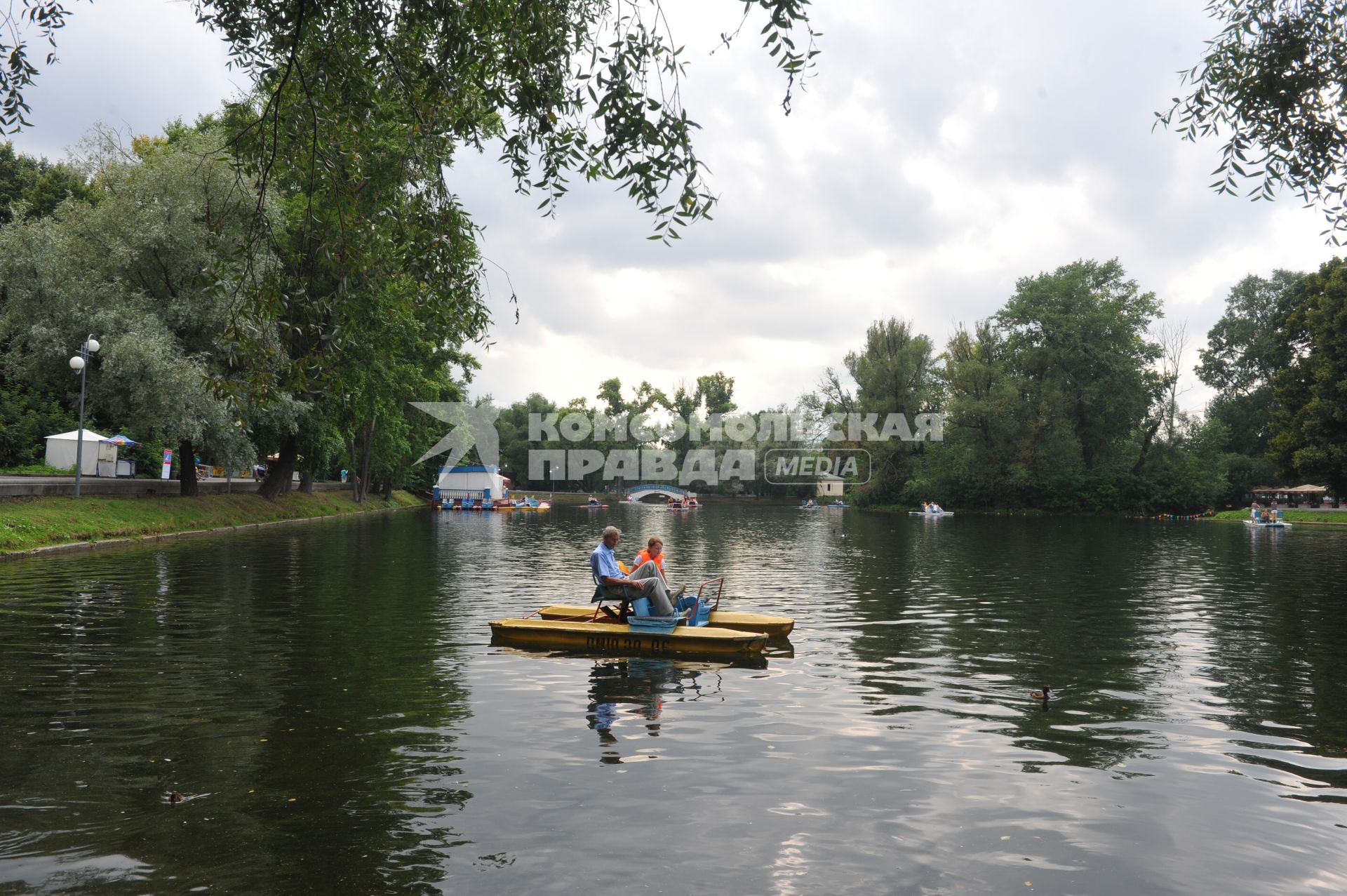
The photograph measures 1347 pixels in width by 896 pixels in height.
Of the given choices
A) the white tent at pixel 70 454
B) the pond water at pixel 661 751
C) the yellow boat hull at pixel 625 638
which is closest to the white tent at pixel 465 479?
the white tent at pixel 70 454

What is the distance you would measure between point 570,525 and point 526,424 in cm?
9431

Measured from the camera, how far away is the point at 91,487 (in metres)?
33.7

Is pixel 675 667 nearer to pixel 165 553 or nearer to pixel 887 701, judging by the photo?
pixel 887 701

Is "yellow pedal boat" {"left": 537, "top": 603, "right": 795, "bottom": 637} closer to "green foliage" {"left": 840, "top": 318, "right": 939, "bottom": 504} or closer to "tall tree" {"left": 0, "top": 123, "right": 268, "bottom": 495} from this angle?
"tall tree" {"left": 0, "top": 123, "right": 268, "bottom": 495}

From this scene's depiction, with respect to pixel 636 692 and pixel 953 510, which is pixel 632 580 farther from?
pixel 953 510

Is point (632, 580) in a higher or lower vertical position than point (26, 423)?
lower

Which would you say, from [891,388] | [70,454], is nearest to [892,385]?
[891,388]

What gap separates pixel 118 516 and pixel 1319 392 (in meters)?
65.0

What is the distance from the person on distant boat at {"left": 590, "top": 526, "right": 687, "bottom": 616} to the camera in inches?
570

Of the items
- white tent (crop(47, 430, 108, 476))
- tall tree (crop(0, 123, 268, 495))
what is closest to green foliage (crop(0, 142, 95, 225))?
white tent (crop(47, 430, 108, 476))

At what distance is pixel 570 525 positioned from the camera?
5725cm

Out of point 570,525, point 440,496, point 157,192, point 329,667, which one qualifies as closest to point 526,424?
point 440,496

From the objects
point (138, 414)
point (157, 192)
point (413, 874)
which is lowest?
point (413, 874)

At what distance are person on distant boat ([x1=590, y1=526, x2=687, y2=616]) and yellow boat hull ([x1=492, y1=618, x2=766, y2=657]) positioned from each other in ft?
1.77
